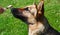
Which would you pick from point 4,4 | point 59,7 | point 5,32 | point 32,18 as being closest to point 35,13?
point 32,18

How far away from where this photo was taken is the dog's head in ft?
26.2

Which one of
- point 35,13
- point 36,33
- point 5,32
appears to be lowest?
point 5,32

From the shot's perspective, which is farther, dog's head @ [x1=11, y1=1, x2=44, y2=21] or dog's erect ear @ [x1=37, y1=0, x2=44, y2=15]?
dog's head @ [x1=11, y1=1, x2=44, y2=21]

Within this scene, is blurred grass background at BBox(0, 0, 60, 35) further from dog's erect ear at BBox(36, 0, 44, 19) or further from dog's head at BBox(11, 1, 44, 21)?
dog's erect ear at BBox(36, 0, 44, 19)

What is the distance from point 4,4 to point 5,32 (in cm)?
290

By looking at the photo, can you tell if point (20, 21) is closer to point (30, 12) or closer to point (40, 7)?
point (30, 12)

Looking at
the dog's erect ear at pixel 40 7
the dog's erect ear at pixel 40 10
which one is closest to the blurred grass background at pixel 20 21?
the dog's erect ear at pixel 40 10

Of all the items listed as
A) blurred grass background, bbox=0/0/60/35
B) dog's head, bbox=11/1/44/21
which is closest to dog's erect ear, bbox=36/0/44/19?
dog's head, bbox=11/1/44/21

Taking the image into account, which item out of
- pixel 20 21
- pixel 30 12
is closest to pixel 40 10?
pixel 30 12

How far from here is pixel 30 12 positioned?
8289mm

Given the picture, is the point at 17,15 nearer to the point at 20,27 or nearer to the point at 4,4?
the point at 20,27

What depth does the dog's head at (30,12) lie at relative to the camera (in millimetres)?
Result: 8001

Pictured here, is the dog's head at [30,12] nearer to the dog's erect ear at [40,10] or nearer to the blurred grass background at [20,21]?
the dog's erect ear at [40,10]

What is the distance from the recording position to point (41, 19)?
8.22m
